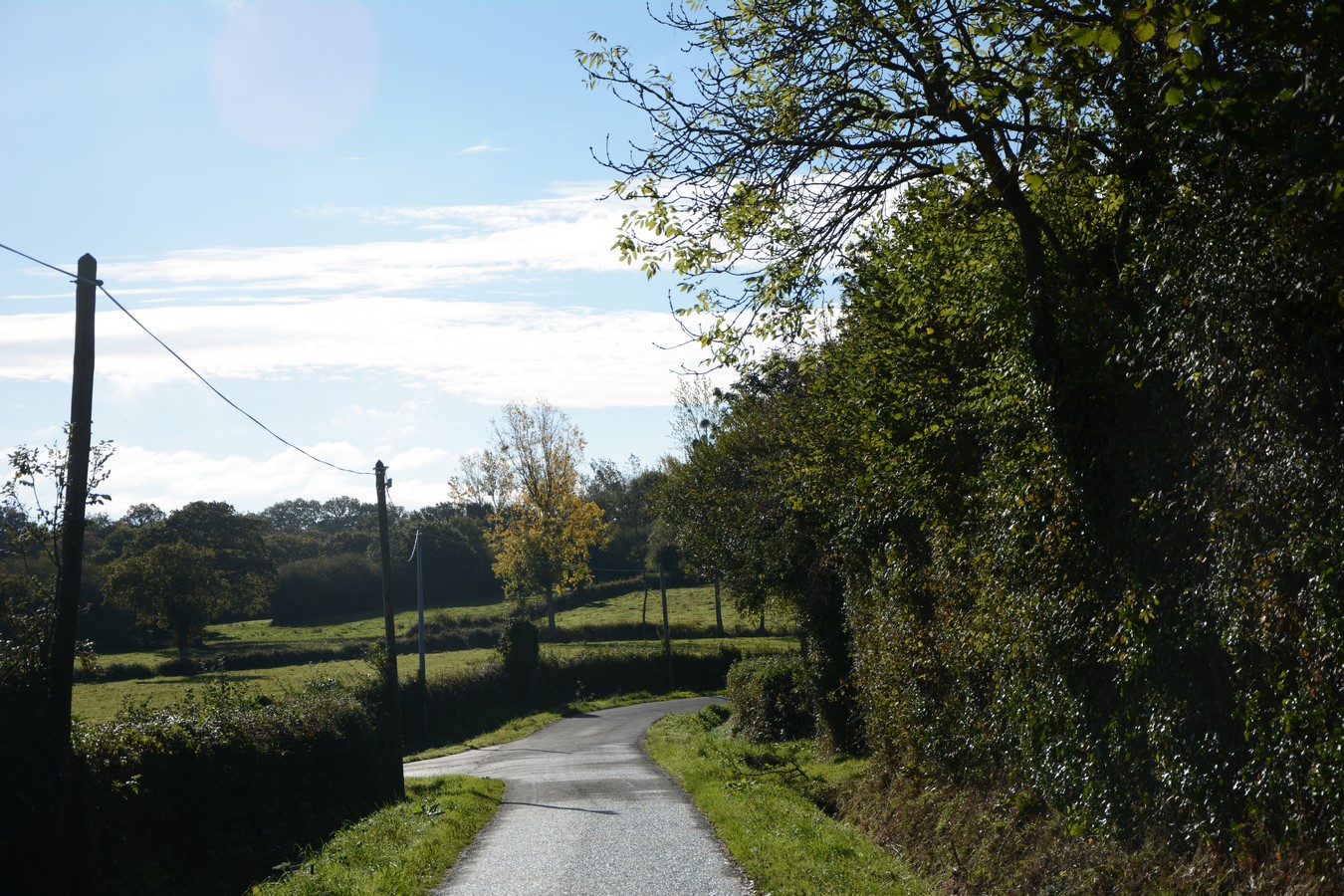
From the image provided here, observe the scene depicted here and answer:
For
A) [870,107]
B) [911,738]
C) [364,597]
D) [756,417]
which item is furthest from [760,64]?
[364,597]

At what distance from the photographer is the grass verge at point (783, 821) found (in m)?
9.96

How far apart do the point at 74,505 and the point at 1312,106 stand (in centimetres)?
1184

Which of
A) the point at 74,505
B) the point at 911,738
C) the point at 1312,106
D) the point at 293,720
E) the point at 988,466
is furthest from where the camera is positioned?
the point at 293,720

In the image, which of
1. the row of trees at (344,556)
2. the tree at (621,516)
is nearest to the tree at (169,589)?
the row of trees at (344,556)

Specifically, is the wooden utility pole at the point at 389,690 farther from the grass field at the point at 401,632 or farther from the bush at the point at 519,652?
the bush at the point at 519,652

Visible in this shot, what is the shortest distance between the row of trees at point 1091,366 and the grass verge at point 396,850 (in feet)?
19.4

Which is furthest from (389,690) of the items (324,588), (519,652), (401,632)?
(324,588)

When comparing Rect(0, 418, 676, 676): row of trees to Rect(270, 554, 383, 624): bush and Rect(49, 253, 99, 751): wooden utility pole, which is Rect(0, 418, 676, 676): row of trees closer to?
Rect(270, 554, 383, 624): bush

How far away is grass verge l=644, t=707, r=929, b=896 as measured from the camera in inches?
392

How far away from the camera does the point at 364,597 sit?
73875 millimetres

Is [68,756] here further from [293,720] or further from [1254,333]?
[1254,333]

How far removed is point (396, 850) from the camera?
1321 centimetres

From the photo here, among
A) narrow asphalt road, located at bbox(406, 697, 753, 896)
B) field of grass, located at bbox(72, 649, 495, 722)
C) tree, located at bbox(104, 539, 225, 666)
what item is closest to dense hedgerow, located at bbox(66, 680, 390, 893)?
narrow asphalt road, located at bbox(406, 697, 753, 896)

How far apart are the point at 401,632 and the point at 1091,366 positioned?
55475 millimetres
